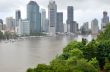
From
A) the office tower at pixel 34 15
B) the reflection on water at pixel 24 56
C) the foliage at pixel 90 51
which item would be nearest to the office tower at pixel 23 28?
the office tower at pixel 34 15

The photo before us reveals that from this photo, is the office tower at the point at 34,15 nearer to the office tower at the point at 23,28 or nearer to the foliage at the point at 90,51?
the office tower at the point at 23,28

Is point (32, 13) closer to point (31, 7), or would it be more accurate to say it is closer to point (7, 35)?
point (31, 7)

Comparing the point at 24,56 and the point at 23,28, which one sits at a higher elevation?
the point at 23,28

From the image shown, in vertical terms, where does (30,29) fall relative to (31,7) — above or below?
below

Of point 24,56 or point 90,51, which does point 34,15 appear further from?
point 90,51

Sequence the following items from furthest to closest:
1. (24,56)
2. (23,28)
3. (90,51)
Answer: (23,28) < (24,56) < (90,51)

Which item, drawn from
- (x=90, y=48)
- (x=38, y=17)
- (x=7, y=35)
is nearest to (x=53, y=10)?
(x=38, y=17)

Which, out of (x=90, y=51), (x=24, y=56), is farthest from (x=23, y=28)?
(x=90, y=51)

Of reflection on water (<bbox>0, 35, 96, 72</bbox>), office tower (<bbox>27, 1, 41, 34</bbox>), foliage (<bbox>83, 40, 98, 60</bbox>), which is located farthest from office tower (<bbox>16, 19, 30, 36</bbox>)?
foliage (<bbox>83, 40, 98, 60</bbox>)

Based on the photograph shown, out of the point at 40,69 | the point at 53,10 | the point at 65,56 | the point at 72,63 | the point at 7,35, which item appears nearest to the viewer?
the point at 40,69

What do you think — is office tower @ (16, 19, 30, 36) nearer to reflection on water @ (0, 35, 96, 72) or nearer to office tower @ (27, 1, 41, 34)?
office tower @ (27, 1, 41, 34)

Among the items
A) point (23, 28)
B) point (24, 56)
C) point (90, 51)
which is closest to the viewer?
point (90, 51)
